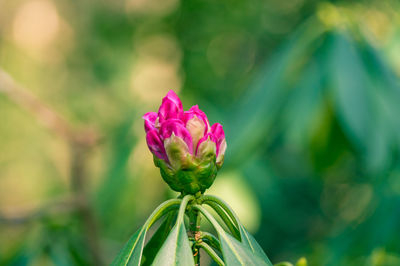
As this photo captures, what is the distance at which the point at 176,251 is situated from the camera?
1.42ft

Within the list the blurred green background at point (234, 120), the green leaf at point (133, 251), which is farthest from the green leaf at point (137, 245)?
the blurred green background at point (234, 120)

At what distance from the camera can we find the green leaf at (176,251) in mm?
425

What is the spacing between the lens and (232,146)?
1.19m

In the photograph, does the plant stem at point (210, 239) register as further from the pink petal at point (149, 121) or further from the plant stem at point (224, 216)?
the pink petal at point (149, 121)

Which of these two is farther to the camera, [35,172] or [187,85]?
[35,172]

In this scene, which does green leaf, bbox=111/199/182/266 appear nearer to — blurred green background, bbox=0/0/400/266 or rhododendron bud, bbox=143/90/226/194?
rhododendron bud, bbox=143/90/226/194

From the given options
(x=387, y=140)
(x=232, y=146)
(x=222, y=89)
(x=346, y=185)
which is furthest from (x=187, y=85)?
(x=387, y=140)

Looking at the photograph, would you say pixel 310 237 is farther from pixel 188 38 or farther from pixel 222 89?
pixel 188 38

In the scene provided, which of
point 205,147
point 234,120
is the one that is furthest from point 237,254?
point 234,120

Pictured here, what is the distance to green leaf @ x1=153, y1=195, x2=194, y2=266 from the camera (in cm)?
42

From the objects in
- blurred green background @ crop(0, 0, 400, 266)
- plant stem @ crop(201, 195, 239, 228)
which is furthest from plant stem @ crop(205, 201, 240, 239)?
blurred green background @ crop(0, 0, 400, 266)

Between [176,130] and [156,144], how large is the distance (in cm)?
3

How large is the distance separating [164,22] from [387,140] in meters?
1.57

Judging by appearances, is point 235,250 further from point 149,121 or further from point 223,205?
point 149,121
